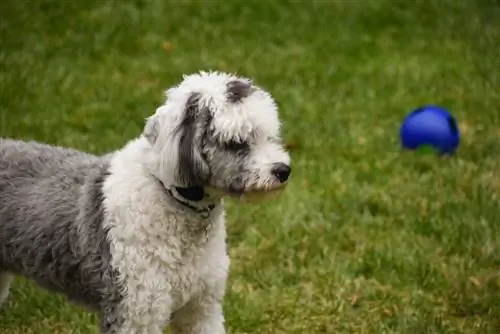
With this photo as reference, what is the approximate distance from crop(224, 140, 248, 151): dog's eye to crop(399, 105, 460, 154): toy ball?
3.32 m

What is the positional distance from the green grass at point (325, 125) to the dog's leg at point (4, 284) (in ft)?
0.58

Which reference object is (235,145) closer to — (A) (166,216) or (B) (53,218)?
(A) (166,216)

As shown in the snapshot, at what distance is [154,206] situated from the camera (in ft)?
11.1

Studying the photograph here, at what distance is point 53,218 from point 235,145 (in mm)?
805

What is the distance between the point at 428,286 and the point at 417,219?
0.74 metres

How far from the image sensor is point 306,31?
9383 millimetres

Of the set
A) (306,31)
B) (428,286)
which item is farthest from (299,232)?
(306,31)

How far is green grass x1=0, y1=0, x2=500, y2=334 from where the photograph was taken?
4582mm

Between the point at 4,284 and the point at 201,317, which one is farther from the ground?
the point at 201,317

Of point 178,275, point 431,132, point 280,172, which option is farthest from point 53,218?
point 431,132

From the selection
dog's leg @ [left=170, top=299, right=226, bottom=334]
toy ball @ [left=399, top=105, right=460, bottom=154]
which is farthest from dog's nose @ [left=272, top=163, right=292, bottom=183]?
toy ball @ [left=399, top=105, right=460, bottom=154]

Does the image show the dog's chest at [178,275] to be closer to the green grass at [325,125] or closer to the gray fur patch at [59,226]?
the gray fur patch at [59,226]

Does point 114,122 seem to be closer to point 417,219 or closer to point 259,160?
point 417,219

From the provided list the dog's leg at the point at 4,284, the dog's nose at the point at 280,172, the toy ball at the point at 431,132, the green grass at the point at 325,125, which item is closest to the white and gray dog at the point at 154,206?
the dog's nose at the point at 280,172
